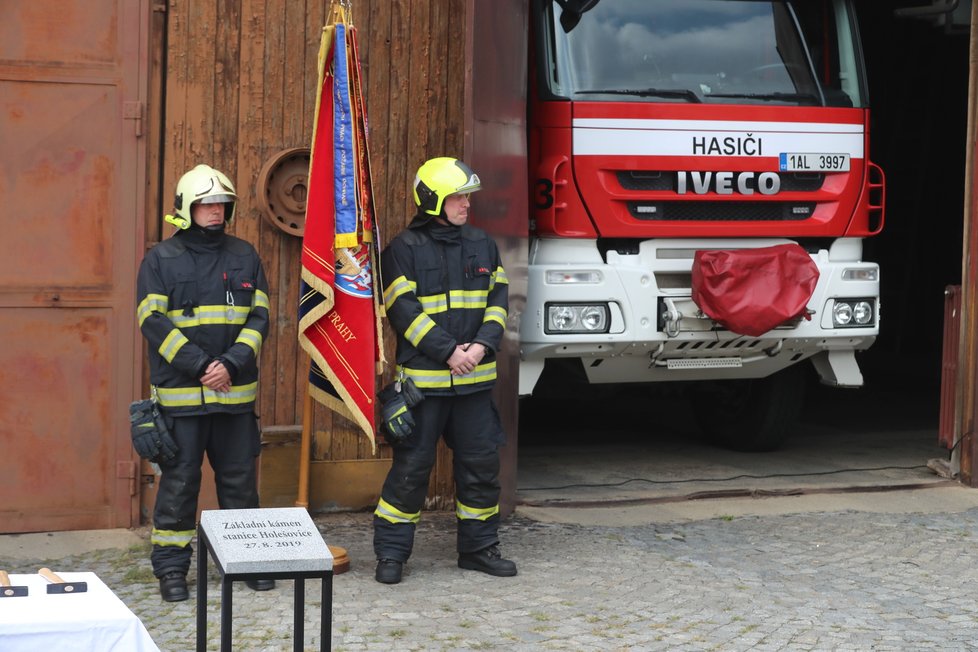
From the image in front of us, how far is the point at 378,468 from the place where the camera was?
7609 mm

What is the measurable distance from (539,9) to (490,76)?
36.5 inches

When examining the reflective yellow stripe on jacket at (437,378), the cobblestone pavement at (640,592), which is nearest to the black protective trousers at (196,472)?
the cobblestone pavement at (640,592)

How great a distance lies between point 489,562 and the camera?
21.5 feet

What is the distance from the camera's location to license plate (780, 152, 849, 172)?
8305 millimetres

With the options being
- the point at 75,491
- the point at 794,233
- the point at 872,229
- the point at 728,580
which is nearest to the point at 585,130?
the point at 794,233

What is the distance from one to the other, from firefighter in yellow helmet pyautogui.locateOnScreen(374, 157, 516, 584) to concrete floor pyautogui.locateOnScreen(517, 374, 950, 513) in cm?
139

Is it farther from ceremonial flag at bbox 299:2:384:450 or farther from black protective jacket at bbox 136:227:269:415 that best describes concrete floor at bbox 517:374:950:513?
black protective jacket at bbox 136:227:269:415

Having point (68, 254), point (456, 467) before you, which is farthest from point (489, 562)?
point (68, 254)

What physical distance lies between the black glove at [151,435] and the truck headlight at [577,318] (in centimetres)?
249

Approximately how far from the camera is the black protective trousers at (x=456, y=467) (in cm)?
645

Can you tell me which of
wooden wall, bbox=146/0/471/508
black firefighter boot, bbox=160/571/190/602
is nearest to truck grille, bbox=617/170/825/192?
wooden wall, bbox=146/0/471/508

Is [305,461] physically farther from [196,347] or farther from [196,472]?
[196,347]

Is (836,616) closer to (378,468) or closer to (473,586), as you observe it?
(473,586)

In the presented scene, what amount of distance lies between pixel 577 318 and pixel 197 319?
2.49 meters
